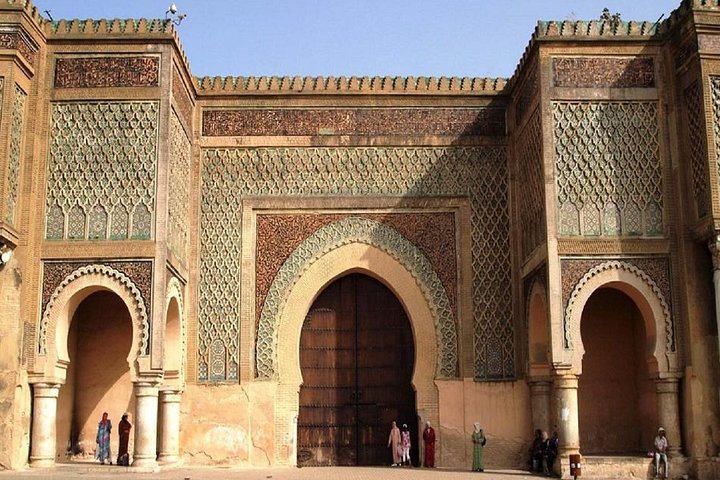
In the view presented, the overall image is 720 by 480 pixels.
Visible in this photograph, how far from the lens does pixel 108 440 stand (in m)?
12.6

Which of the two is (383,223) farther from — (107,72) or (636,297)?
(107,72)

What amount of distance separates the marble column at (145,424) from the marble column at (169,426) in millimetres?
1030

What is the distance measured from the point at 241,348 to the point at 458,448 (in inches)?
125

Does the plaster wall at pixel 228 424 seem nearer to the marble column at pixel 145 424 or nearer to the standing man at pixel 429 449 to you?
the marble column at pixel 145 424

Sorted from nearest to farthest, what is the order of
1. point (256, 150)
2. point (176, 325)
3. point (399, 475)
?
point (399, 475)
point (176, 325)
point (256, 150)

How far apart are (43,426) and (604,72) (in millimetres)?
7956

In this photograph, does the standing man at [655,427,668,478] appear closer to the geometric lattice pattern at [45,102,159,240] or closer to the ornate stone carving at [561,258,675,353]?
the ornate stone carving at [561,258,675,353]

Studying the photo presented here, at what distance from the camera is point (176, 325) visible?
42.0 ft

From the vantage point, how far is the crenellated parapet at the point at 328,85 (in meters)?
13.8

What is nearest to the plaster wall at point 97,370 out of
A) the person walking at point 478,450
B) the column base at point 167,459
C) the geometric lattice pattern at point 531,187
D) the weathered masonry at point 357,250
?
the weathered masonry at point 357,250

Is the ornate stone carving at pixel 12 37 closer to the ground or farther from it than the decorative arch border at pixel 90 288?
farther from it

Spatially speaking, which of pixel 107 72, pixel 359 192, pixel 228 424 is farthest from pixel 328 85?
pixel 228 424

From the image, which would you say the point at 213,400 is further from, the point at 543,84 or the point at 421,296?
the point at 543,84

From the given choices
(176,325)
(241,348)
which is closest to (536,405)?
(241,348)
